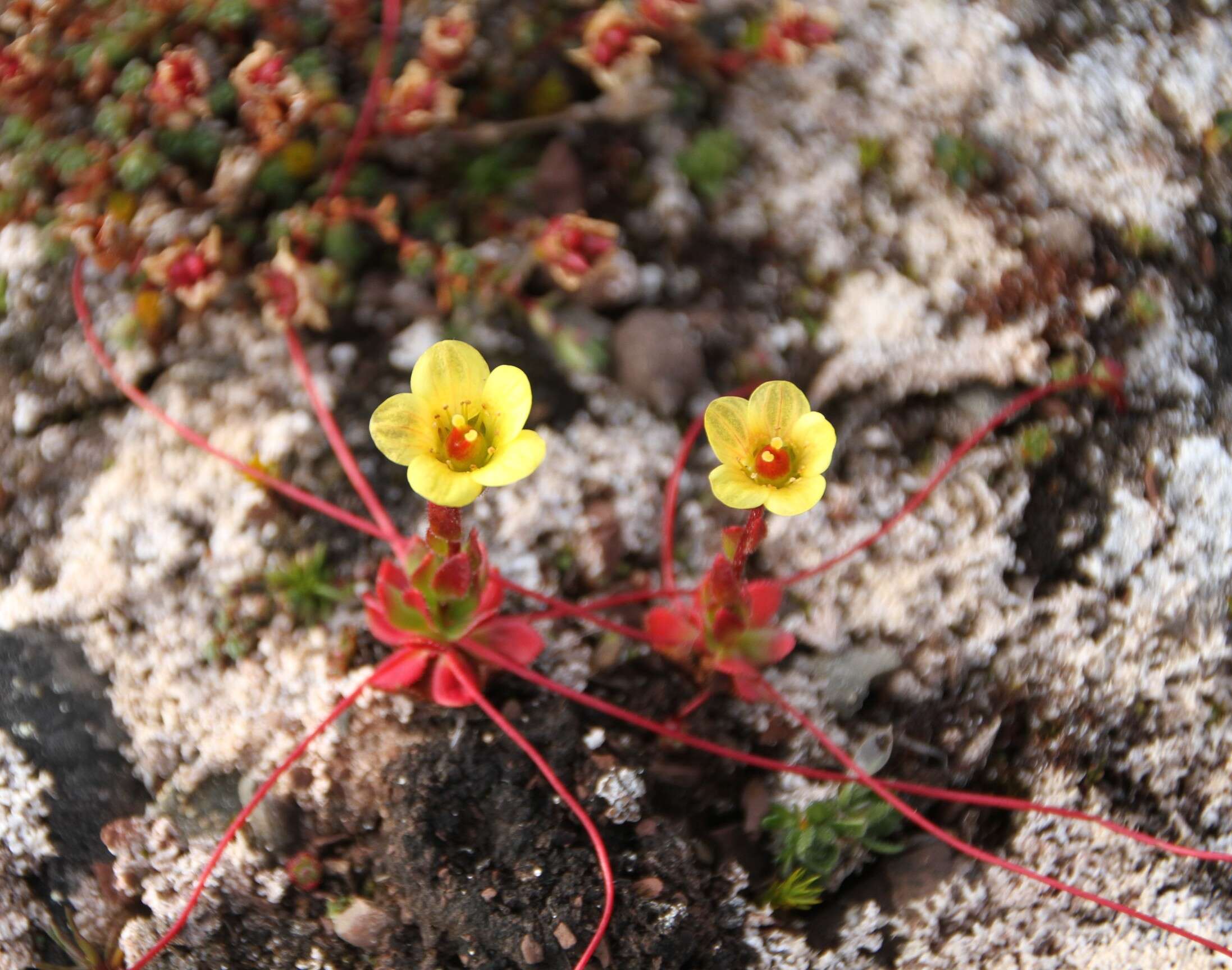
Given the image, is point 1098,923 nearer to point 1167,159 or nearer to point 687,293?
point 687,293

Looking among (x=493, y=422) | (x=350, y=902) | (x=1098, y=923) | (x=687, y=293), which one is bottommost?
(x=1098, y=923)

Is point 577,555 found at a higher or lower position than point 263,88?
lower

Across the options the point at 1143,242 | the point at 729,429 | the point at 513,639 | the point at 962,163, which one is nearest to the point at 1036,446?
the point at 1143,242

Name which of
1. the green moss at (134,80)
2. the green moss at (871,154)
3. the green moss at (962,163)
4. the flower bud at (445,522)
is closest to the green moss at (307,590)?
the flower bud at (445,522)

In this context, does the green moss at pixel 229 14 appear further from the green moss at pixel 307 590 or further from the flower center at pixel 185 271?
the green moss at pixel 307 590

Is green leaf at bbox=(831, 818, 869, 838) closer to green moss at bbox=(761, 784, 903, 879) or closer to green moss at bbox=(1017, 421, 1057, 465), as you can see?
green moss at bbox=(761, 784, 903, 879)

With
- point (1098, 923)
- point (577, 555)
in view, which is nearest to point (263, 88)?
point (577, 555)

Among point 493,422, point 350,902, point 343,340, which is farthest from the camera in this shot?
point 343,340
